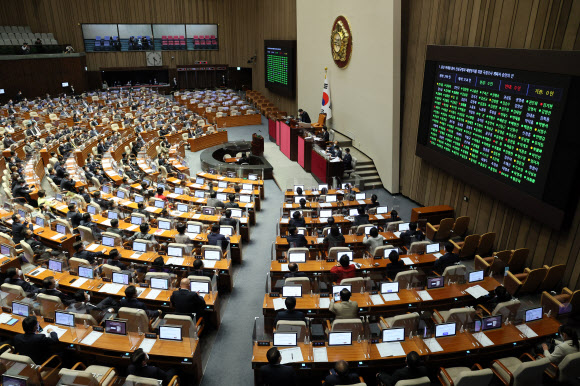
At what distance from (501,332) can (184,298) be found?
5141mm

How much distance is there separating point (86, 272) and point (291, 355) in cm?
469

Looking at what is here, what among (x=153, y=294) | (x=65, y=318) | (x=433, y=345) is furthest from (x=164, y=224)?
(x=433, y=345)

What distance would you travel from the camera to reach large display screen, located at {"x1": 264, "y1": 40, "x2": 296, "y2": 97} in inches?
944

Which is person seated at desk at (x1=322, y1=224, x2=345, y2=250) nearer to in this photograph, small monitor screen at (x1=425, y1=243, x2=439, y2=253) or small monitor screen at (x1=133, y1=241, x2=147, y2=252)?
small monitor screen at (x1=425, y1=243, x2=439, y2=253)

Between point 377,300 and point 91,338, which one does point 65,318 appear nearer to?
point 91,338

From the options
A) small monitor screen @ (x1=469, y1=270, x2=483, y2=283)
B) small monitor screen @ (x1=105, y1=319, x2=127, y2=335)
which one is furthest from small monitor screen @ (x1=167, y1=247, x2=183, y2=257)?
small monitor screen @ (x1=469, y1=270, x2=483, y2=283)

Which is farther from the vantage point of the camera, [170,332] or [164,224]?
[164,224]

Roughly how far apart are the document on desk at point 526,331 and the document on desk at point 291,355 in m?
3.55

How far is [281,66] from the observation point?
25.6m

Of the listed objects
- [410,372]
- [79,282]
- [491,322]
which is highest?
[410,372]

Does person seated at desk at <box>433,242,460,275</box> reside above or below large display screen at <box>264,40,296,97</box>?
below

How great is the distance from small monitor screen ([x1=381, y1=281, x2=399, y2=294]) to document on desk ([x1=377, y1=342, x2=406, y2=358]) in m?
1.43

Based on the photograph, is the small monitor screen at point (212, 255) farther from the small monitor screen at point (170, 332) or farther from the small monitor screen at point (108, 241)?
the small monitor screen at point (170, 332)

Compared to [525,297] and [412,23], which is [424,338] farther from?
[412,23]
